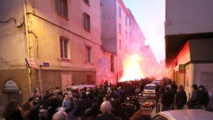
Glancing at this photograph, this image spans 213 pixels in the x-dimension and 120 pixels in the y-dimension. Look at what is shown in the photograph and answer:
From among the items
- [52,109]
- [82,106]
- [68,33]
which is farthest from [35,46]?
[52,109]

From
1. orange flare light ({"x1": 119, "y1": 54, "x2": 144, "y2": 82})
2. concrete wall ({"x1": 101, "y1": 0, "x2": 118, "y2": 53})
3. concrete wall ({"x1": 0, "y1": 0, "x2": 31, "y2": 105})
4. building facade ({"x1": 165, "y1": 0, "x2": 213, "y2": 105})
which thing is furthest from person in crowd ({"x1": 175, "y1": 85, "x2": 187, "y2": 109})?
orange flare light ({"x1": 119, "y1": 54, "x2": 144, "y2": 82})

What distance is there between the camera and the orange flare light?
106 feet

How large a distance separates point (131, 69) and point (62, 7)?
84.8 feet

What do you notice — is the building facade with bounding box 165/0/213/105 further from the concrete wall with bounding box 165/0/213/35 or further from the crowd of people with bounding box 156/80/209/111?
the crowd of people with bounding box 156/80/209/111

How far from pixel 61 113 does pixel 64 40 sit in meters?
10.7

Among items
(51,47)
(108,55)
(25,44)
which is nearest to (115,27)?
(108,55)

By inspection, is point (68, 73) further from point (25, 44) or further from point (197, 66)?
point (197, 66)

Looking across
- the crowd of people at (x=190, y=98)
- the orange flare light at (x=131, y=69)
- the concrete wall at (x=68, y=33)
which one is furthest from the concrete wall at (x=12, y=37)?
the orange flare light at (x=131, y=69)

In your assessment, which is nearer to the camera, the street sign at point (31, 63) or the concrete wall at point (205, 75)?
the concrete wall at point (205, 75)

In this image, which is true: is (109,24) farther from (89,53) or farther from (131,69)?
(131,69)

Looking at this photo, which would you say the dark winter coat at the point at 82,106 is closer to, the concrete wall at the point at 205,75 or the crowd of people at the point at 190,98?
the crowd of people at the point at 190,98

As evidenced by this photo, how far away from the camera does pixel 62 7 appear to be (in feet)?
40.1

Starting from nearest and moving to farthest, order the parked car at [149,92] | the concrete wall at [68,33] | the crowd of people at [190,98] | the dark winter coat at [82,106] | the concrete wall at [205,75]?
the dark winter coat at [82,106] < the crowd of people at [190,98] < the concrete wall at [205,75] < the concrete wall at [68,33] < the parked car at [149,92]

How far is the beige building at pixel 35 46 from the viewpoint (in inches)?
349
